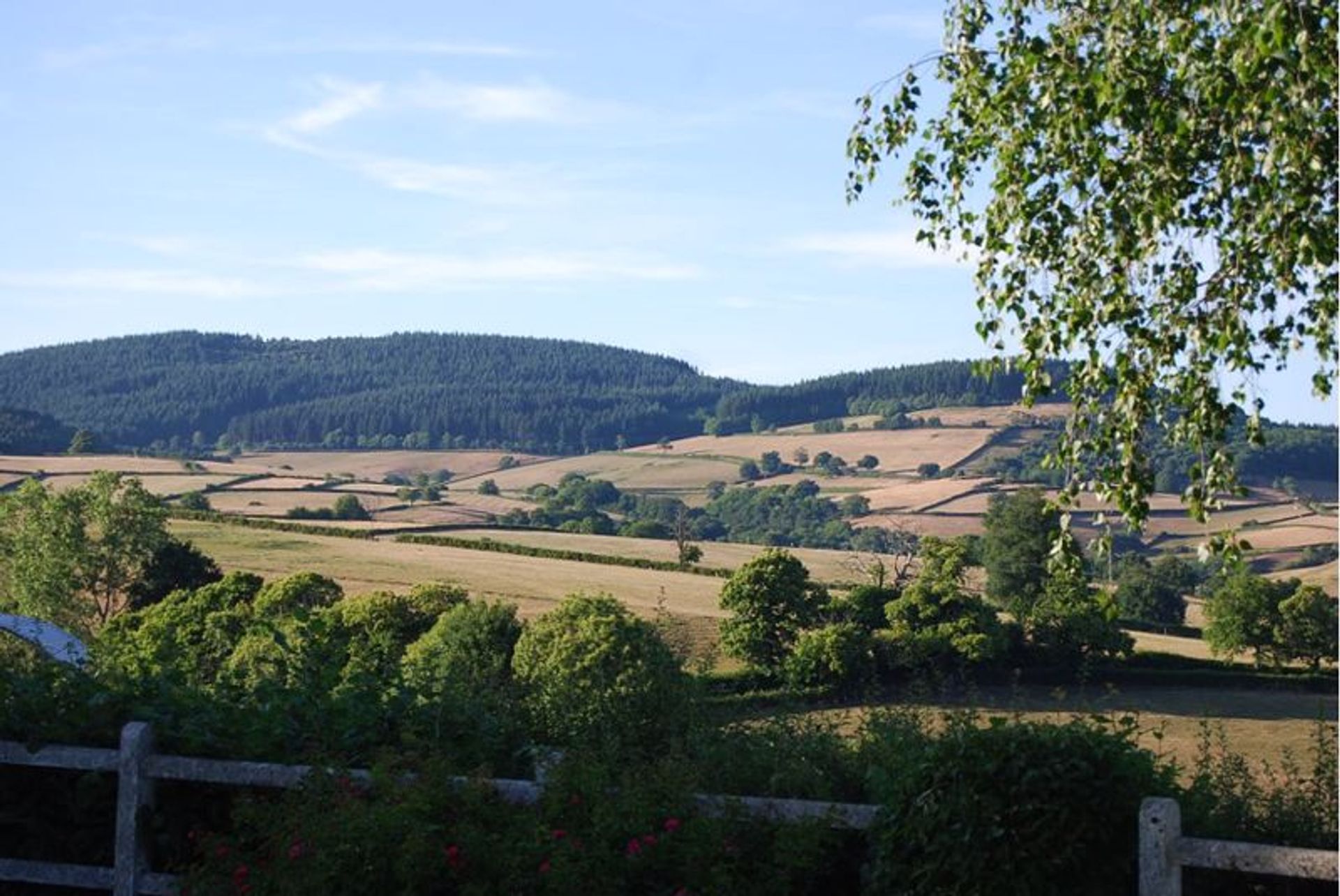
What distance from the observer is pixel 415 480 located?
146m

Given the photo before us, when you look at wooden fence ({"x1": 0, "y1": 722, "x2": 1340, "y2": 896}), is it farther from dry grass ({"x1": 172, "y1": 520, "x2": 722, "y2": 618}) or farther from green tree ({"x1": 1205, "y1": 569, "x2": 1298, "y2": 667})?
green tree ({"x1": 1205, "y1": 569, "x2": 1298, "y2": 667})

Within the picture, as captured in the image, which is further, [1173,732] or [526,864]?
[1173,732]

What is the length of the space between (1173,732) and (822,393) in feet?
495

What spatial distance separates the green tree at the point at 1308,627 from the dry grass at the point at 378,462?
89.3 meters

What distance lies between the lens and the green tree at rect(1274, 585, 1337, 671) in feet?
218

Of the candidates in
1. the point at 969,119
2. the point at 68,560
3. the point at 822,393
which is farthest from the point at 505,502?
the point at 969,119

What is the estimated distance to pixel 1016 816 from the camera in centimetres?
590

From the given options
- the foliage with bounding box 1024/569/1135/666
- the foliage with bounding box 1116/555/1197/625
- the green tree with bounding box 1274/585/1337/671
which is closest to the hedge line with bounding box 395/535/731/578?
the foliage with bounding box 1024/569/1135/666

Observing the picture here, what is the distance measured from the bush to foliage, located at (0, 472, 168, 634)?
110 feet

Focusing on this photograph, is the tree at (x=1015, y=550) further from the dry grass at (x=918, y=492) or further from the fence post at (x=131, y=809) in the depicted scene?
the fence post at (x=131, y=809)

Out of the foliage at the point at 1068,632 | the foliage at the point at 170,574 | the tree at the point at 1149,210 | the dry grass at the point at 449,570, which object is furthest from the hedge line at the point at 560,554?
the tree at the point at 1149,210

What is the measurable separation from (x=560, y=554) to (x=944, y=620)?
2370 cm

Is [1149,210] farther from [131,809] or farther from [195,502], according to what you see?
[195,502]

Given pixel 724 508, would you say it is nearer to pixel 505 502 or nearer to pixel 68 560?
pixel 505 502
